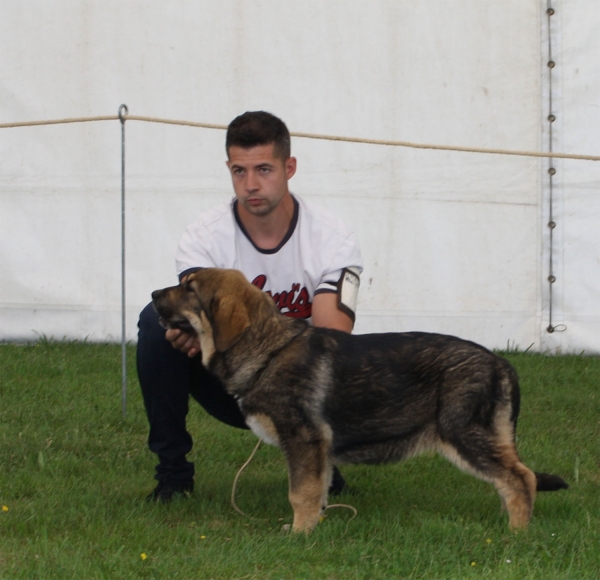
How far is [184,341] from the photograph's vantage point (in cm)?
394

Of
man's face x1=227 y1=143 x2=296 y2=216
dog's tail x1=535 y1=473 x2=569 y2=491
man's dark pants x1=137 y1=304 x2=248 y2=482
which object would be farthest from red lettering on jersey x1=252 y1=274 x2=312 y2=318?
dog's tail x1=535 y1=473 x2=569 y2=491

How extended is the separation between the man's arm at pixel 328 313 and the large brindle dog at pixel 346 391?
0.24 meters

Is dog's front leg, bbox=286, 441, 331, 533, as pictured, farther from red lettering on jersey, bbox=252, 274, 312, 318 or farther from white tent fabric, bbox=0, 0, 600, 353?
white tent fabric, bbox=0, 0, 600, 353

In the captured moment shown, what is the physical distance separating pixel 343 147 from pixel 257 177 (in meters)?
3.38

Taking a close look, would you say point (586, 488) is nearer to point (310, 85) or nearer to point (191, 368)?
point (191, 368)

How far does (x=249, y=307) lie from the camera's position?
3752mm

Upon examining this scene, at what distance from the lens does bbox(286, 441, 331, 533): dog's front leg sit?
3637 millimetres

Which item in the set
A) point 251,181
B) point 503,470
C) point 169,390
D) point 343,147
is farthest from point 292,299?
point 343,147

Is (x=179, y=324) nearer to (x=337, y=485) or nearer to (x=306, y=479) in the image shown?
(x=306, y=479)

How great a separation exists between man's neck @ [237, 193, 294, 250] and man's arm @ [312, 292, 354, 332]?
1.06 feet

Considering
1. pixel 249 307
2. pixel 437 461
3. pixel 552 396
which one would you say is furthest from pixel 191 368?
pixel 552 396

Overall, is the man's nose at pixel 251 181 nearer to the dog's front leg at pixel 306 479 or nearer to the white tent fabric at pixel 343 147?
the dog's front leg at pixel 306 479

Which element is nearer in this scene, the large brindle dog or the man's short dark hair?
the large brindle dog

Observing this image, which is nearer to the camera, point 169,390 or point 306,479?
point 306,479
